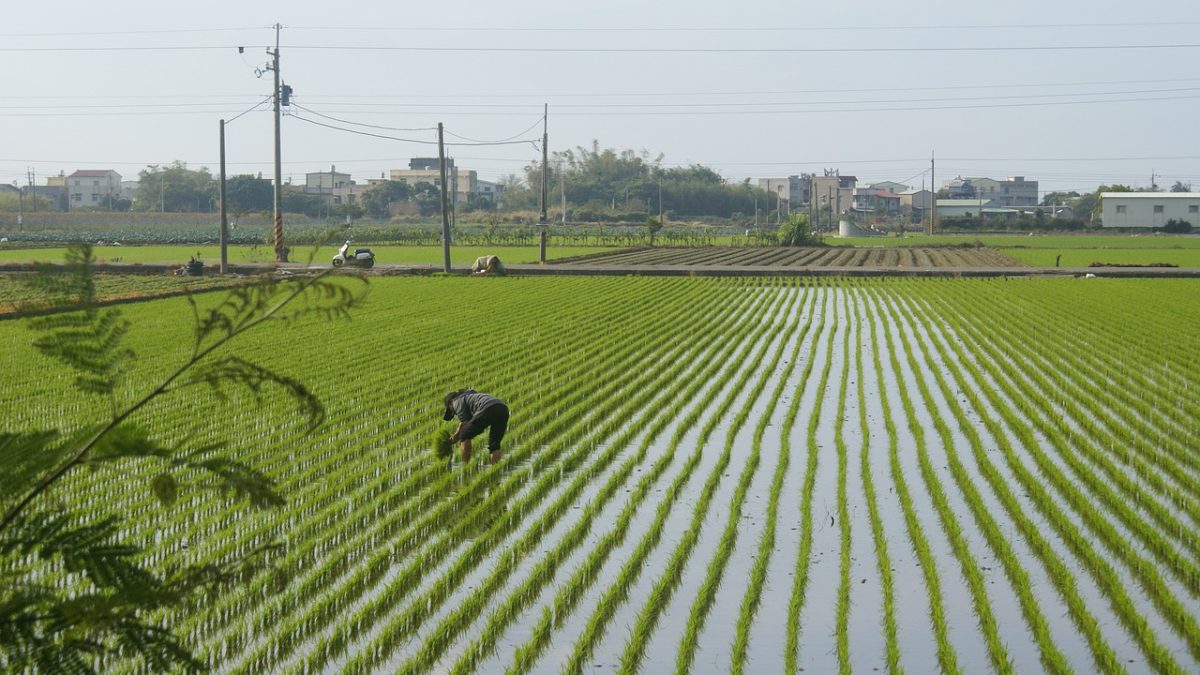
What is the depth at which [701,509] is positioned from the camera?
28.7ft

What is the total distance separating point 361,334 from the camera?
19219mm

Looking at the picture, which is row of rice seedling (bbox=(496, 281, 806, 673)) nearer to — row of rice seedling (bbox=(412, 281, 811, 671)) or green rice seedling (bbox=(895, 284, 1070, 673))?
row of rice seedling (bbox=(412, 281, 811, 671))

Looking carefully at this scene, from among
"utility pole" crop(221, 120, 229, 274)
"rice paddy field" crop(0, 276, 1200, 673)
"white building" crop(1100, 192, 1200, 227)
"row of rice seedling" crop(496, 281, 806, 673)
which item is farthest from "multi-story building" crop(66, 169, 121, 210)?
"row of rice seedling" crop(496, 281, 806, 673)

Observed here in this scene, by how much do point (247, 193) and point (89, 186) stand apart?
37783 millimetres

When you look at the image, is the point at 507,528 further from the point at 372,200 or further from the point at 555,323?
the point at 372,200

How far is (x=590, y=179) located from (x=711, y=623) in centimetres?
11513

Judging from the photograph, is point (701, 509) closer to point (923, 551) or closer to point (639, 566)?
point (639, 566)

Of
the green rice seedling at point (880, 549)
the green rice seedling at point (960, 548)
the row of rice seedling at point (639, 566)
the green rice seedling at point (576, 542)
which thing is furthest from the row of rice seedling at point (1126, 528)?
the green rice seedling at point (576, 542)

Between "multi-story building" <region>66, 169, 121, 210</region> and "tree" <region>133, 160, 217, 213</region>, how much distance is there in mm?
18504

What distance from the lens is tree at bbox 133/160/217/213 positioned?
88.7 meters

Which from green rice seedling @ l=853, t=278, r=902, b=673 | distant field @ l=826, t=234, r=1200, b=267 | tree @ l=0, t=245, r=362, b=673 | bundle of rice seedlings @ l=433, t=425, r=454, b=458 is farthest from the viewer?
distant field @ l=826, t=234, r=1200, b=267

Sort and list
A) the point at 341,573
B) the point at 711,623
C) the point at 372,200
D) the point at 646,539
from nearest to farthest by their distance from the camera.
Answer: the point at 711,623
the point at 341,573
the point at 646,539
the point at 372,200

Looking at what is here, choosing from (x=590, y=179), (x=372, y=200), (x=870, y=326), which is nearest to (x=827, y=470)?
(x=870, y=326)

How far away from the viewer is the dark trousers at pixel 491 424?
31.5 feet
